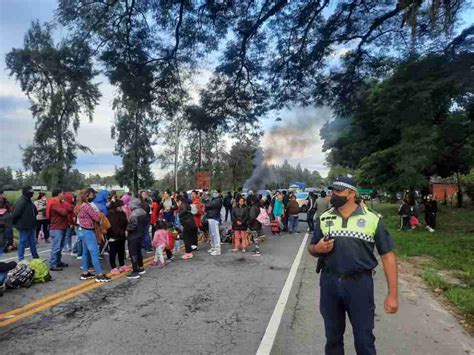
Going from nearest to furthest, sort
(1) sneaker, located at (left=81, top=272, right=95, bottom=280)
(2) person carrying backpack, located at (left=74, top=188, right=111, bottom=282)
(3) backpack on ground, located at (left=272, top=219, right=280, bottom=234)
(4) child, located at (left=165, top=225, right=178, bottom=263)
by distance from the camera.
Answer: (2) person carrying backpack, located at (left=74, top=188, right=111, bottom=282), (1) sneaker, located at (left=81, top=272, right=95, bottom=280), (4) child, located at (left=165, top=225, right=178, bottom=263), (3) backpack on ground, located at (left=272, top=219, right=280, bottom=234)

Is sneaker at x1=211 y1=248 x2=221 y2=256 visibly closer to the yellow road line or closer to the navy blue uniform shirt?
the yellow road line

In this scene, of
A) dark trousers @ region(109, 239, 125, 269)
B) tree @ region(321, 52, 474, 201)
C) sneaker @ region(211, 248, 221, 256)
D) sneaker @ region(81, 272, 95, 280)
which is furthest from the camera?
tree @ region(321, 52, 474, 201)

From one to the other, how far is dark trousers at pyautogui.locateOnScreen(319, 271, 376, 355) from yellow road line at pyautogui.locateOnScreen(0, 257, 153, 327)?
4.18 m

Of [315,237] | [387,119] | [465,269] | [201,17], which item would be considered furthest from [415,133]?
[315,237]

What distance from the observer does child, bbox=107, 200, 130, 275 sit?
837cm

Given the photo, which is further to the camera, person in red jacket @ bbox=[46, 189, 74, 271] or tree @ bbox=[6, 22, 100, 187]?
tree @ bbox=[6, 22, 100, 187]

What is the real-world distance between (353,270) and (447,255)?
10.0m

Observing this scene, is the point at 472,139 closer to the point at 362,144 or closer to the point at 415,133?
the point at 415,133

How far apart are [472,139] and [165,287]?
1319 centimetres

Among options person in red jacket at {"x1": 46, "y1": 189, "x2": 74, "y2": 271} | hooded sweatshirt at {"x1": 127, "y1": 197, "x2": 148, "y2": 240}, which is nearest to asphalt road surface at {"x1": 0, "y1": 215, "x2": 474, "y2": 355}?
person in red jacket at {"x1": 46, "y1": 189, "x2": 74, "y2": 271}

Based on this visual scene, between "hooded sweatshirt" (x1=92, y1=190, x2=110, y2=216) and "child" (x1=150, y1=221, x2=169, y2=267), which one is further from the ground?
"hooded sweatshirt" (x1=92, y1=190, x2=110, y2=216)

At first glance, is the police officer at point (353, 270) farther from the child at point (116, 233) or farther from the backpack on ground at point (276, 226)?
the backpack on ground at point (276, 226)

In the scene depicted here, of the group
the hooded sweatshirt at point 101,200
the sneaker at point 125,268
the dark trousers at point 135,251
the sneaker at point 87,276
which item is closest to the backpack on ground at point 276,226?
the sneaker at point 125,268

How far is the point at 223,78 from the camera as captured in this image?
48.7 feet
